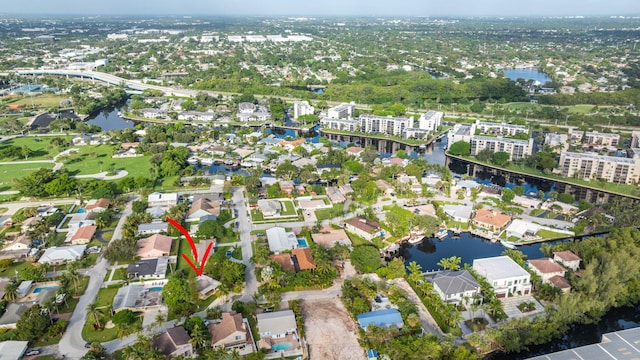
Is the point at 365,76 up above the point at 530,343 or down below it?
above

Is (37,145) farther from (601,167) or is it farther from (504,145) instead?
(601,167)

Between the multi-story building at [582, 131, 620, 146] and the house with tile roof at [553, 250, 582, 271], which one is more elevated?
the multi-story building at [582, 131, 620, 146]

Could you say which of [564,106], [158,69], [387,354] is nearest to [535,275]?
[387,354]

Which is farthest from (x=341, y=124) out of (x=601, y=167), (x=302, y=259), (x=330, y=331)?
(x=330, y=331)

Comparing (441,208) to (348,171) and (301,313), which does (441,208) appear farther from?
(301,313)

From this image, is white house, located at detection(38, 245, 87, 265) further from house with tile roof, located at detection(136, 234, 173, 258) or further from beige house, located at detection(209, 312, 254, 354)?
beige house, located at detection(209, 312, 254, 354)

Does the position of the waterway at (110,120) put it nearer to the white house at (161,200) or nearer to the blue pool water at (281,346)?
the white house at (161,200)

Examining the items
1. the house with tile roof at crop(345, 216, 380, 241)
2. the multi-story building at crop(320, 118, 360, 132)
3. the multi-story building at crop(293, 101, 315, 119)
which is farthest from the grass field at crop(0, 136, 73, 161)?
the house with tile roof at crop(345, 216, 380, 241)
